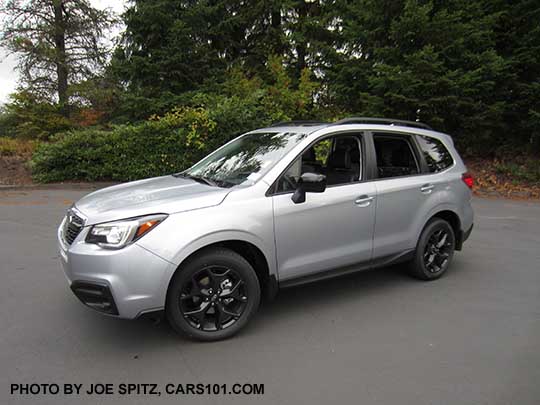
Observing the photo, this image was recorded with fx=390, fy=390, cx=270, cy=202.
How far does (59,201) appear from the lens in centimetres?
895

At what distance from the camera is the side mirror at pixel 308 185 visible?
319 centimetres

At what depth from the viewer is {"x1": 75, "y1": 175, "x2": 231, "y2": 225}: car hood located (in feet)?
9.39

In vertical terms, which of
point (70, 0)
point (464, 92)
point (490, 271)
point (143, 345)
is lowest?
point (490, 271)

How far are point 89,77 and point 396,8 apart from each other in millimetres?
13951

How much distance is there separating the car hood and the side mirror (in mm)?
585

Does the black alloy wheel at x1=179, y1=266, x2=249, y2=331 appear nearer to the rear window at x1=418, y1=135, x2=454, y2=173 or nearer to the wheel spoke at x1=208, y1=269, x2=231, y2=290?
the wheel spoke at x1=208, y1=269, x2=231, y2=290

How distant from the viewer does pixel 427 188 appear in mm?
4203

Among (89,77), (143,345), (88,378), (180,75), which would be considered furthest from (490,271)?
(89,77)

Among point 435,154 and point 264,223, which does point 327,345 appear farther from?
point 435,154

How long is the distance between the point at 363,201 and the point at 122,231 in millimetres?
2157

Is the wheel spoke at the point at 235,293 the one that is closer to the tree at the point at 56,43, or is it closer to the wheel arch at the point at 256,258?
the wheel arch at the point at 256,258

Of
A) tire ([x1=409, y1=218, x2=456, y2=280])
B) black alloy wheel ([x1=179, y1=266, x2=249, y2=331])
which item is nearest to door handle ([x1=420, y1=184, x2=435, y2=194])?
tire ([x1=409, y1=218, x2=456, y2=280])

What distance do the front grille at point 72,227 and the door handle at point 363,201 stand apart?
7.75 feet

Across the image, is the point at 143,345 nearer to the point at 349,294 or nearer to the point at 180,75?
the point at 349,294
